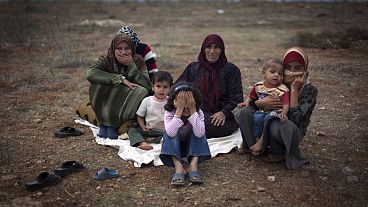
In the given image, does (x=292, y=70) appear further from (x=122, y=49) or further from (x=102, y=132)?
(x=102, y=132)

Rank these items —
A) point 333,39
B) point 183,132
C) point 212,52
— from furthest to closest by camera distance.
→ point 333,39, point 212,52, point 183,132

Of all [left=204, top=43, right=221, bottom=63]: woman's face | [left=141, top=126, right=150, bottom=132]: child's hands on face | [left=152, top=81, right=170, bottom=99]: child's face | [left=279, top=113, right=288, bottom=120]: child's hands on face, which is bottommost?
[left=141, top=126, right=150, bottom=132]: child's hands on face

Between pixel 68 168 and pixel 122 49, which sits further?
pixel 122 49

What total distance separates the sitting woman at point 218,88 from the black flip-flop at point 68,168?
4.67 ft

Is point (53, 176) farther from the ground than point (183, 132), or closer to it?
closer to it

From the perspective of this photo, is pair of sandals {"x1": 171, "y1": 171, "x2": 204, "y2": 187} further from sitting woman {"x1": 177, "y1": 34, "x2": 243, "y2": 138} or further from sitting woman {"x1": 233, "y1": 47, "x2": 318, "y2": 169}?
sitting woman {"x1": 177, "y1": 34, "x2": 243, "y2": 138}

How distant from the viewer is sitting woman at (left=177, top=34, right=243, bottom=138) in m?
4.39

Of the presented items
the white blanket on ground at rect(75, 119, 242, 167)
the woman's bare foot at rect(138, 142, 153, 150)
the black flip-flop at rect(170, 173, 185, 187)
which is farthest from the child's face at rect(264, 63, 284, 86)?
the woman's bare foot at rect(138, 142, 153, 150)

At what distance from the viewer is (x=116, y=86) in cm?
464

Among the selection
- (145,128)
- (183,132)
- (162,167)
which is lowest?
(162,167)

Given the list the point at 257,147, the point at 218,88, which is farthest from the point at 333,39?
the point at 257,147

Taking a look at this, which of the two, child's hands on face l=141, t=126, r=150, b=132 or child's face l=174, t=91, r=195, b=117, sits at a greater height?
child's face l=174, t=91, r=195, b=117

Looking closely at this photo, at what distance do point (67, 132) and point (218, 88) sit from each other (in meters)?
1.84

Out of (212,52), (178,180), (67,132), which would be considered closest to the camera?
(178,180)
